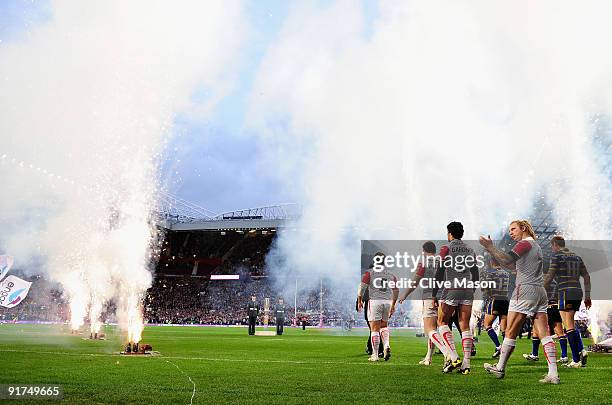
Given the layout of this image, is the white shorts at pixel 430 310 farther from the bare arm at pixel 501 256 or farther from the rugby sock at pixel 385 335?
the bare arm at pixel 501 256

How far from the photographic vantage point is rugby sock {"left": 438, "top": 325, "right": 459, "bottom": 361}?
9.17 meters

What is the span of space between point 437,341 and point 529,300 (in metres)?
1.98

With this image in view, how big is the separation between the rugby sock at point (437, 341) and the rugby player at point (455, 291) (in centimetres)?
6

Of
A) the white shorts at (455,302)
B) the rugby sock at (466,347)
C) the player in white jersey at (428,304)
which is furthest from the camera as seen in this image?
the player in white jersey at (428,304)

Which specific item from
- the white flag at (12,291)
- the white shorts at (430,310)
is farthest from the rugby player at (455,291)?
the white flag at (12,291)

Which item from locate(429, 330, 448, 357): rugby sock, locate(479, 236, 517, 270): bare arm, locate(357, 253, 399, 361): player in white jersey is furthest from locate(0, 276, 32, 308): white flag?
locate(479, 236, 517, 270): bare arm

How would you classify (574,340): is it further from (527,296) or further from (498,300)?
(527,296)

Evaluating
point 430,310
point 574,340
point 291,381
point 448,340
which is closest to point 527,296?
point 448,340

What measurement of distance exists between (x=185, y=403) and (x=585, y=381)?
5662 mm

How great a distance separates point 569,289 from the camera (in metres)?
10.8

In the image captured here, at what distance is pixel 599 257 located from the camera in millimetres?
30500

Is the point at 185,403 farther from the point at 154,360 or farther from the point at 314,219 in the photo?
the point at 314,219

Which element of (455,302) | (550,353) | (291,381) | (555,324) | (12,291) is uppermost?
(12,291)

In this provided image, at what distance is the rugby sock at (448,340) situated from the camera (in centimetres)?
917
